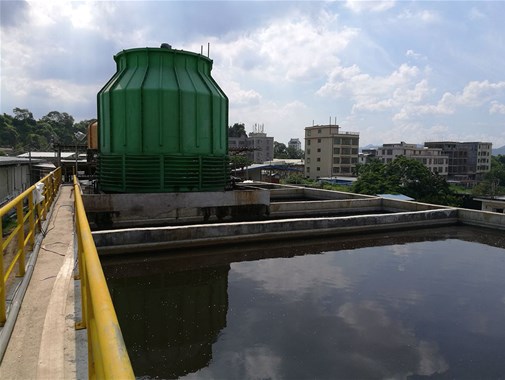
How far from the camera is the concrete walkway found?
116 inches

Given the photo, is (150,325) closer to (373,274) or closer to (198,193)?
(373,274)

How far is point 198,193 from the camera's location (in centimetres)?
1238

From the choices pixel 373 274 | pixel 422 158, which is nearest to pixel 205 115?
pixel 373 274

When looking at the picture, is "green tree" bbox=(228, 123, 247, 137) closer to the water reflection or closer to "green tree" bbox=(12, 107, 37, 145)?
"green tree" bbox=(12, 107, 37, 145)

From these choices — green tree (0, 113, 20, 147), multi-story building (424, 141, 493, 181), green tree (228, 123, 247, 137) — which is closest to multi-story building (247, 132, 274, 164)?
green tree (228, 123, 247, 137)

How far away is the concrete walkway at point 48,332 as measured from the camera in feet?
9.66

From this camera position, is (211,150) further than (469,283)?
Yes

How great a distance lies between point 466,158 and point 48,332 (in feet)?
314

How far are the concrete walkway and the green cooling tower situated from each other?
6.60 m

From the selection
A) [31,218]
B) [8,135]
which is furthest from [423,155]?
[8,135]

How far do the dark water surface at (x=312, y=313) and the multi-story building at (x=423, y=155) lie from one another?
67.3m

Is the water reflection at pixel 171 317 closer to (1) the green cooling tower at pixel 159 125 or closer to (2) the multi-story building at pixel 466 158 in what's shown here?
(1) the green cooling tower at pixel 159 125

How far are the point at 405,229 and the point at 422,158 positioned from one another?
6528 centimetres

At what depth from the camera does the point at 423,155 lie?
74.1 meters
